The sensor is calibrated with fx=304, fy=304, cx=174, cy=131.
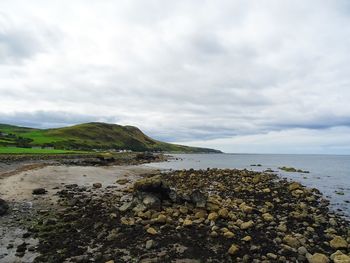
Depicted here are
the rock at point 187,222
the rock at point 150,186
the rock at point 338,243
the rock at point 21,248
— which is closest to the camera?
the rock at point 21,248

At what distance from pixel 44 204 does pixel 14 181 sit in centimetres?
1241

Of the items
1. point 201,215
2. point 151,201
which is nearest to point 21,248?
point 151,201

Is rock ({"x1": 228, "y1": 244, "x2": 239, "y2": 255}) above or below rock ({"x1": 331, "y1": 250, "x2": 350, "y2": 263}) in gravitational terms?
below

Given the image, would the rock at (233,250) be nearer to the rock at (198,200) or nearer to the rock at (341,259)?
the rock at (341,259)

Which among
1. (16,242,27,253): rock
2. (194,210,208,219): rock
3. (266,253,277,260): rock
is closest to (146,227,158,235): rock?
(194,210,208,219): rock

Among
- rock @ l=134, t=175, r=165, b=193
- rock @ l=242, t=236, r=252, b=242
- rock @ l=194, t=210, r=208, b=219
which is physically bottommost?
rock @ l=242, t=236, r=252, b=242

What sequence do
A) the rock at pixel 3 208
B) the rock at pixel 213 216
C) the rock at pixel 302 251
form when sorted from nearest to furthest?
the rock at pixel 302 251 < the rock at pixel 213 216 < the rock at pixel 3 208

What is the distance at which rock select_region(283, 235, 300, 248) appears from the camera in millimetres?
16062

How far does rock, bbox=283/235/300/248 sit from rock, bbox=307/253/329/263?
5.16 feet

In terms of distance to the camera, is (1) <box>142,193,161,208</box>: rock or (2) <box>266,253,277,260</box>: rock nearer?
(2) <box>266,253,277,260</box>: rock

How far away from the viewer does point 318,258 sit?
14125 mm

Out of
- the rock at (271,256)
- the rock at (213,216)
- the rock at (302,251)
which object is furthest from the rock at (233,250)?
the rock at (213,216)

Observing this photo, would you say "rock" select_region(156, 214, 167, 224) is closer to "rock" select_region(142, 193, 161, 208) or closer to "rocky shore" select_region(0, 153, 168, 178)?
"rock" select_region(142, 193, 161, 208)

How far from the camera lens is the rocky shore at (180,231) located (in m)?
14.7
